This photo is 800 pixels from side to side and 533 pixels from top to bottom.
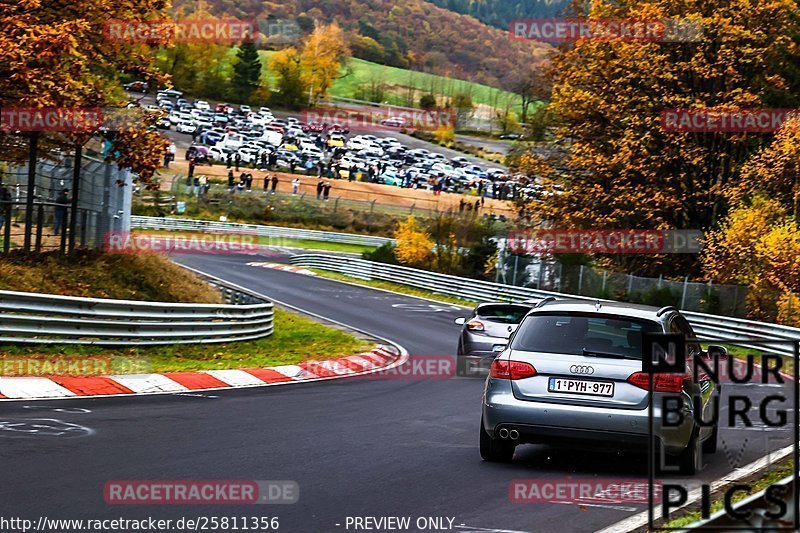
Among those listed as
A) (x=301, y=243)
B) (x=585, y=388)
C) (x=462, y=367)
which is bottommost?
(x=301, y=243)

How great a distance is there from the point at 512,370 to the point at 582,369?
64cm

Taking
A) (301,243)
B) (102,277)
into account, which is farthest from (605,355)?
(301,243)

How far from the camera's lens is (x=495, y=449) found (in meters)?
10.3

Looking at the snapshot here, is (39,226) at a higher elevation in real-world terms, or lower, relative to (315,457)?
higher

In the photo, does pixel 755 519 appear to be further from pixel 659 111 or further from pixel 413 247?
pixel 413 247

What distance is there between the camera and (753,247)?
34.7 meters

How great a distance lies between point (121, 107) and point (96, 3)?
2.02 meters

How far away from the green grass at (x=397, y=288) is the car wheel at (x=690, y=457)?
3216 cm

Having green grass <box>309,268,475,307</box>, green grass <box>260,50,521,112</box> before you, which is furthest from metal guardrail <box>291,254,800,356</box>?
green grass <box>260,50,521,112</box>

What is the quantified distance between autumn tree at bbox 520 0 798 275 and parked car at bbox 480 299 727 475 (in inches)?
1126

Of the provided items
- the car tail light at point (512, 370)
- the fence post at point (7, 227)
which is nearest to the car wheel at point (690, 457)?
the car tail light at point (512, 370)

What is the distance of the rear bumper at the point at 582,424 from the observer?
936 cm

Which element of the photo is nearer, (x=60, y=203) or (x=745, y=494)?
(x=745, y=494)

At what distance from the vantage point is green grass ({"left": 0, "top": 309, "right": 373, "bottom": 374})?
16.6 m
